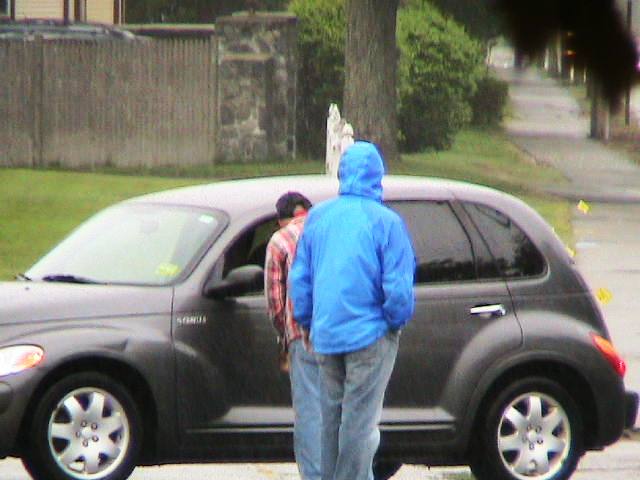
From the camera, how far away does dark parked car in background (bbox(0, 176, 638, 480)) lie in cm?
833

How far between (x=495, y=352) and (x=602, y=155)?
29.3 m

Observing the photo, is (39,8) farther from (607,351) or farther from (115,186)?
(607,351)

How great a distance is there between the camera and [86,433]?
8352mm

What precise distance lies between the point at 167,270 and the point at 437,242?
4.25ft

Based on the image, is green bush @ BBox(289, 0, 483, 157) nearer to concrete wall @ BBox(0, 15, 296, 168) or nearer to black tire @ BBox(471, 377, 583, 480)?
concrete wall @ BBox(0, 15, 296, 168)

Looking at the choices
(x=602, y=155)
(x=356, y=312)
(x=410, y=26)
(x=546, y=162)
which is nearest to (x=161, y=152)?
(x=410, y=26)

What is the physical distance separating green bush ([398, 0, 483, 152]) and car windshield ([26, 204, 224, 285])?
23358 mm

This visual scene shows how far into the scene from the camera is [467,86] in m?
33.7

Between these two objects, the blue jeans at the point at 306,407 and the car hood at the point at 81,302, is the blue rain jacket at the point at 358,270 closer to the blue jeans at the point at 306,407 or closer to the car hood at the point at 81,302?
the blue jeans at the point at 306,407

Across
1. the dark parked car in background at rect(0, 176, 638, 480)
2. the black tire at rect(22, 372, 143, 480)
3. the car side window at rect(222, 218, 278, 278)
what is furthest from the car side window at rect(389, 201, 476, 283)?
the black tire at rect(22, 372, 143, 480)

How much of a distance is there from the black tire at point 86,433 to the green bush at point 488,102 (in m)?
36.2

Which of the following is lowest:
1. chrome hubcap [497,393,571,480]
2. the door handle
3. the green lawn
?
the green lawn

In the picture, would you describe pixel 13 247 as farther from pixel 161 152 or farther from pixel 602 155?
pixel 602 155

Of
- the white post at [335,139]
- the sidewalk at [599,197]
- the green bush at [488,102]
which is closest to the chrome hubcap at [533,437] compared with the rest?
the sidewalk at [599,197]
